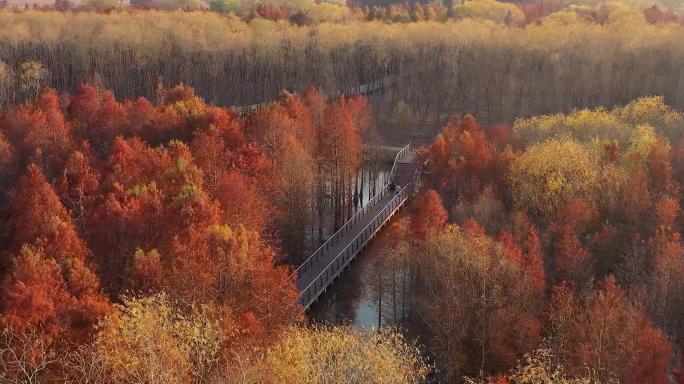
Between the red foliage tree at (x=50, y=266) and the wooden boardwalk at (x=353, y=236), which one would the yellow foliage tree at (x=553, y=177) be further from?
the red foliage tree at (x=50, y=266)

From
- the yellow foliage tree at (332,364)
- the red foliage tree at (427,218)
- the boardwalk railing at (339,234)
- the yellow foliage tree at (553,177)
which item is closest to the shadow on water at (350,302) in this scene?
the boardwalk railing at (339,234)

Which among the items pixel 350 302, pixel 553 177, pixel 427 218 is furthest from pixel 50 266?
pixel 553 177

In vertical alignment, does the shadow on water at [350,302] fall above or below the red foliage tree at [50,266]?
below

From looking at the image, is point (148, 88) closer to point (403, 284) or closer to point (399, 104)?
point (399, 104)

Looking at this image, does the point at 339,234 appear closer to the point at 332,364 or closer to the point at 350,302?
the point at 350,302

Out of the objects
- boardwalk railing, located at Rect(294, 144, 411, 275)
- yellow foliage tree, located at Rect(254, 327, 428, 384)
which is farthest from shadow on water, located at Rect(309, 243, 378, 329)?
yellow foliage tree, located at Rect(254, 327, 428, 384)
